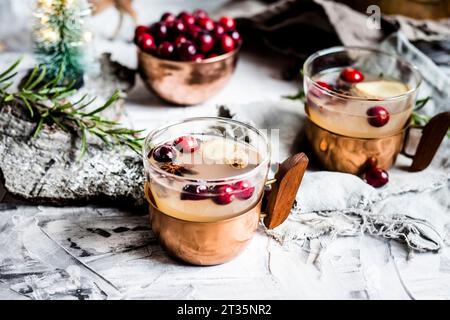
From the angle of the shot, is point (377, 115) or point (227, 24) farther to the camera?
point (227, 24)

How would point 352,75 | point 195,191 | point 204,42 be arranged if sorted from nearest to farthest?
point 195,191 < point 352,75 < point 204,42

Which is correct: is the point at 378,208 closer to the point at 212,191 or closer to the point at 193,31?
the point at 212,191

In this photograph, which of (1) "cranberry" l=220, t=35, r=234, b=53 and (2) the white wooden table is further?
(1) "cranberry" l=220, t=35, r=234, b=53

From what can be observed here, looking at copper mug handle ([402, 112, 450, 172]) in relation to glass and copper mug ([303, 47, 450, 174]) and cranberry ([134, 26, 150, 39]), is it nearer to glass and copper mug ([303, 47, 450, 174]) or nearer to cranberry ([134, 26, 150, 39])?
glass and copper mug ([303, 47, 450, 174])

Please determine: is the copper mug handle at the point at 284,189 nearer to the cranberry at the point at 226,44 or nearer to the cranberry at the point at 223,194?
the cranberry at the point at 223,194

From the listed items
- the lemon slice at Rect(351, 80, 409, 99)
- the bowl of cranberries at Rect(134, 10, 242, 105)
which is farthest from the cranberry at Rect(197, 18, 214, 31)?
the lemon slice at Rect(351, 80, 409, 99)

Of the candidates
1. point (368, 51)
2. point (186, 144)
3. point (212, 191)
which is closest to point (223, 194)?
point (212, 191)

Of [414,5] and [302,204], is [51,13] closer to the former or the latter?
[302,204]
